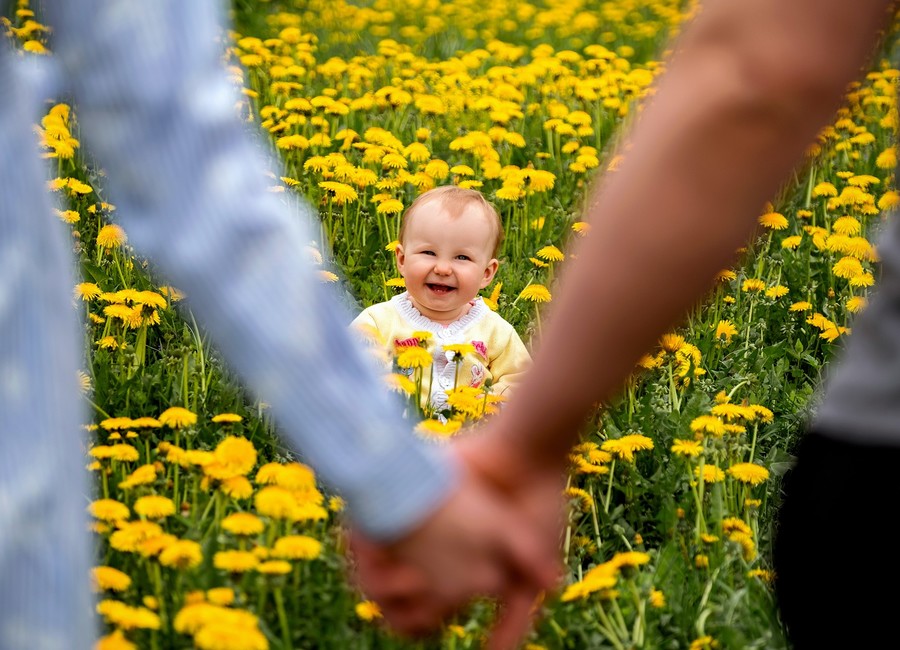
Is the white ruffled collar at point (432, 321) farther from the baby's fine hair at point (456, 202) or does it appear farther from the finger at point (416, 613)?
the finger at point (416, 613)

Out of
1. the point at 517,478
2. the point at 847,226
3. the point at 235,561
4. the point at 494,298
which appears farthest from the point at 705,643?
the point at 847,226

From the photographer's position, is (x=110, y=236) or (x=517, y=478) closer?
(x=517, y=478)

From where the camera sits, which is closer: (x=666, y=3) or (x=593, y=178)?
(x=593, y=178)

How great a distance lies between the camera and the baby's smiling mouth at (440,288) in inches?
128

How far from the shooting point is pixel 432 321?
3279mm

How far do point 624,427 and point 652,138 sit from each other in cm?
183

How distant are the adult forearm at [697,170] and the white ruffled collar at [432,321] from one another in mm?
2155

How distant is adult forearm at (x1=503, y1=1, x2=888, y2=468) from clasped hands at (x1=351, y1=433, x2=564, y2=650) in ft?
0.36

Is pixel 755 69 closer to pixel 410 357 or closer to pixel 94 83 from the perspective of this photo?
pixel 94 83

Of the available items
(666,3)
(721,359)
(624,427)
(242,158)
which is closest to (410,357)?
(624,427)

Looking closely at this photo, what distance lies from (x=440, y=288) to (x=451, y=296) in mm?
41

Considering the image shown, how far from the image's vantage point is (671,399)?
2893mm

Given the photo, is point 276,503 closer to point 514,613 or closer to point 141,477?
point 141,477

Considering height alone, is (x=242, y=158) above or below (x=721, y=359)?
above
